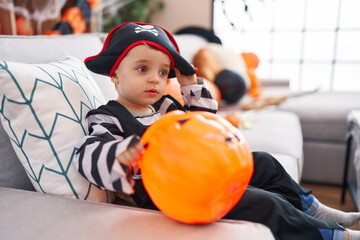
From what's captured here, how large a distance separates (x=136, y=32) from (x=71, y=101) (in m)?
0.25

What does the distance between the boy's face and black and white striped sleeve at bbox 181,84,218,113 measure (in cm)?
15

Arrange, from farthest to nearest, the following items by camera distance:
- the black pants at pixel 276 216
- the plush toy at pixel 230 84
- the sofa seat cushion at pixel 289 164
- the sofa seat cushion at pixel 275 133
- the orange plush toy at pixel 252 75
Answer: the orange plush toy at pixel 252 75 → the plush toy at pixel 230 84 → the sofa seat cushion at pixel 275 133 → the sofa seat cushion at pixel 289 164 → the black pants at pixel 276 216

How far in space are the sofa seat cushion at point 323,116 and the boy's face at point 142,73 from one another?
148 cm

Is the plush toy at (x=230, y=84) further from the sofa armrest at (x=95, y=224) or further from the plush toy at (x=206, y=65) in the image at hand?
the sofa armrest at (x=95, y=224)

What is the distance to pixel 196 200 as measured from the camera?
0.48 metres

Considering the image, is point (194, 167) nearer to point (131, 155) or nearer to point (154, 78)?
point (131, 155)

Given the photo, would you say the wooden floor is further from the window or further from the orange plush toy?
the window

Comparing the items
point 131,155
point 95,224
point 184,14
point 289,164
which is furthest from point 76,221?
point 184,14

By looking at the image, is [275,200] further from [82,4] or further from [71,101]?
[82,4]

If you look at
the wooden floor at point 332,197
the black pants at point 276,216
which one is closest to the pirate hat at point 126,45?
the black pants at point 276,216

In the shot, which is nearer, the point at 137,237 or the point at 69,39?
the point at 137,237

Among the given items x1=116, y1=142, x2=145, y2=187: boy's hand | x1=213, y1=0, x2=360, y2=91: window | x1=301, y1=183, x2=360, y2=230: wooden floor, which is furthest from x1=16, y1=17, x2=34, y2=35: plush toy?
x1=301, y1=183, x2=360, y2=230: wooden floor

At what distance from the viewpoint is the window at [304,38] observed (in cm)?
333

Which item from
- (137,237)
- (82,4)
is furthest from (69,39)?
(82,4)
